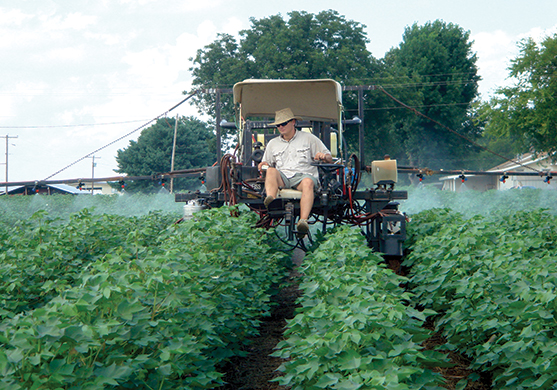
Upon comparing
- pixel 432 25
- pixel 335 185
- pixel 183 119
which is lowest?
pixel 335 185

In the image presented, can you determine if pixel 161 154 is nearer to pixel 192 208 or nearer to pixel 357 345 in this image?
pixel 192 208

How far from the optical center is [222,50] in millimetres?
41906

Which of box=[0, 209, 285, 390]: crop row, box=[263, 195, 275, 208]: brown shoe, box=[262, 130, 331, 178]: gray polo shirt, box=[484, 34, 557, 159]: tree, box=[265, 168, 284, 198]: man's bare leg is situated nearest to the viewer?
box=[0, 209, 285, 390]: crop row

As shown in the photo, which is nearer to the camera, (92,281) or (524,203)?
(92,281)

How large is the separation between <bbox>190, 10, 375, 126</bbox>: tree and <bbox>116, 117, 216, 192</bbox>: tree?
735 inches

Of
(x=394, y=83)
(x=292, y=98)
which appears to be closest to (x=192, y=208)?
(x=292, y=98)

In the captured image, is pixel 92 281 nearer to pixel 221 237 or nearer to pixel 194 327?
pixel 194 327

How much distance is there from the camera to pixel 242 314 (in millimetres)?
5500

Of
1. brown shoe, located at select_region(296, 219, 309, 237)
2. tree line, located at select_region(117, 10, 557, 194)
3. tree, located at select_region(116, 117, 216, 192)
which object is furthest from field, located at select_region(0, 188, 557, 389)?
tree, located at select_region(116, 117, 216, 192)

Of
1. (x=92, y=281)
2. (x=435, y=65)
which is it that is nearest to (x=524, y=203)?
(x=92, y=281)

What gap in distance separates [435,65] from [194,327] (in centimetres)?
5358

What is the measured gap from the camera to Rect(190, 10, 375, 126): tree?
39188mm

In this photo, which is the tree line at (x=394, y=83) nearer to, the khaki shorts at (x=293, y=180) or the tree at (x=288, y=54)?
the tree at (x=288, y=54)

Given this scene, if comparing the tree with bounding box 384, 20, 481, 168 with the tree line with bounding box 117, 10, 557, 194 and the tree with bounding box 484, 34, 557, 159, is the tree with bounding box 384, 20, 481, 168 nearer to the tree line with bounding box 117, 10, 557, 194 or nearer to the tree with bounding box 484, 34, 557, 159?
the tree line with bounding box 117, 10, 557, 194
